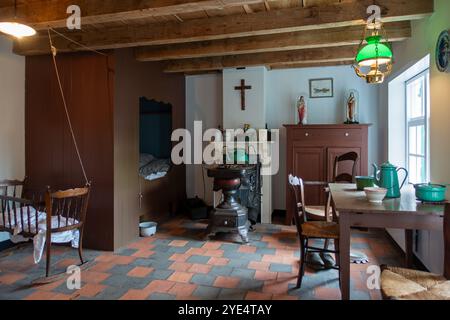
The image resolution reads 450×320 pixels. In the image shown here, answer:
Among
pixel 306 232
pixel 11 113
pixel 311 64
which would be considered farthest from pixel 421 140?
pixel 11 113

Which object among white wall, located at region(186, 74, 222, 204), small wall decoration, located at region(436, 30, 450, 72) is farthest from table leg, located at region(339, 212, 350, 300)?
white wall, located at region(186, 74, 222, 204)

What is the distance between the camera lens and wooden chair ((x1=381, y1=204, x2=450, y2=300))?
1551 millimetres

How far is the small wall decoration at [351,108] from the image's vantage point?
4527 millimetres

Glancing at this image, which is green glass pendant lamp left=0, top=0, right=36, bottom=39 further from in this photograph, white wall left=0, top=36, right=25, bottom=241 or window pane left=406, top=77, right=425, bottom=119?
window pane left=406, top=77, right=425, bottom=119

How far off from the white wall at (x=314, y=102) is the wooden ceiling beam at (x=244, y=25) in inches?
86.4

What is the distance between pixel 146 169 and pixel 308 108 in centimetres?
272

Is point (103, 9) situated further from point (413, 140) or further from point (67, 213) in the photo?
point (413, 140)

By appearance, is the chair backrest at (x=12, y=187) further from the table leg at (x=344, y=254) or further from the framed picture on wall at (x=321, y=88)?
the framed picture on wall at (x=321, y=88)

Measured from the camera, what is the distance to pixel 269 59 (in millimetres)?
4191

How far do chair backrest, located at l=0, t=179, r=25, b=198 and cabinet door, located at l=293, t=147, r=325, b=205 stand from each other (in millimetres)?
3528

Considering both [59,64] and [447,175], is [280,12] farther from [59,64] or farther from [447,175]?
[59,64]

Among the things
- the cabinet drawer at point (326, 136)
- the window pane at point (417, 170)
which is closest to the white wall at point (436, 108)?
the window pane at point (417, 170)
